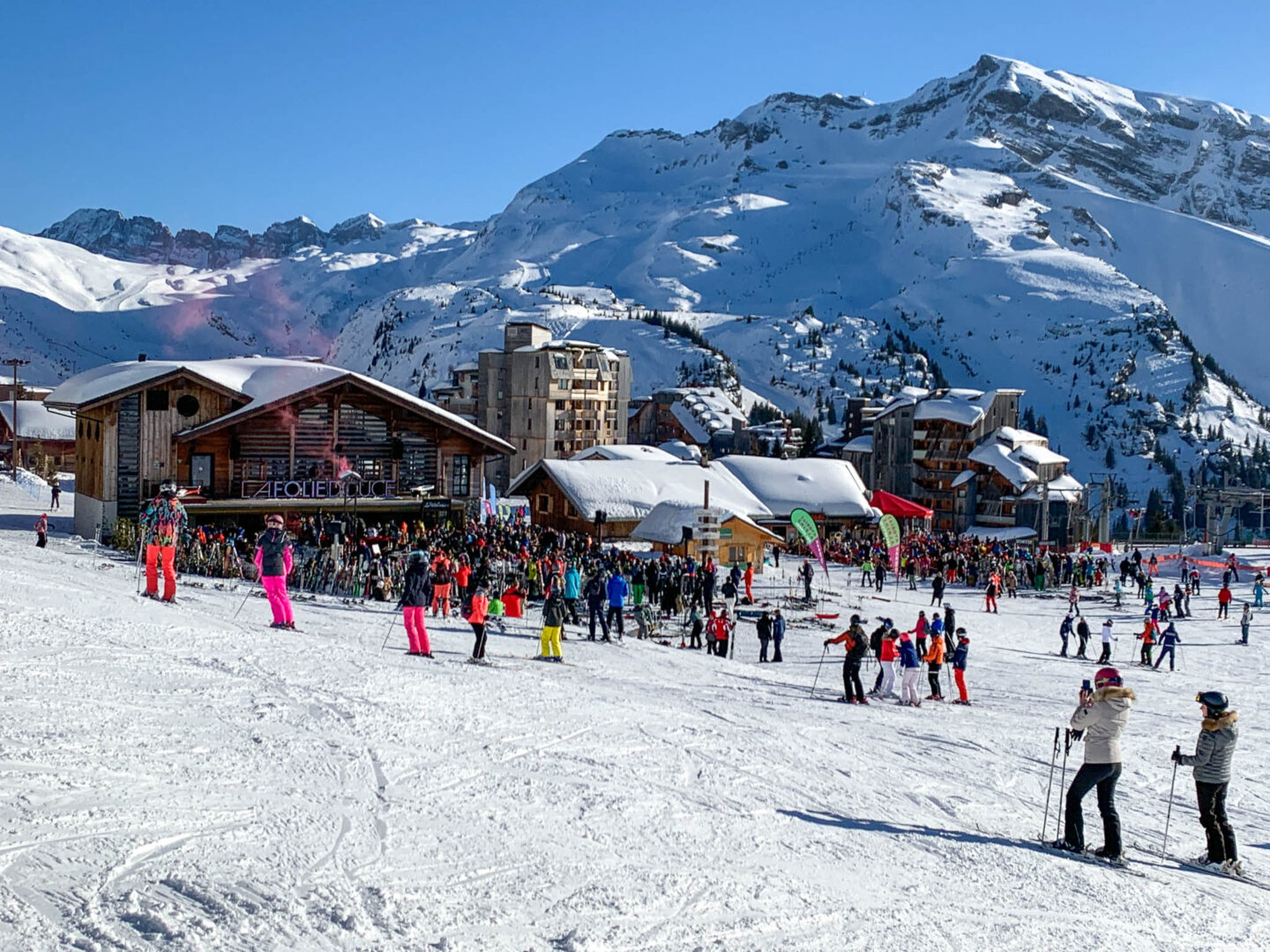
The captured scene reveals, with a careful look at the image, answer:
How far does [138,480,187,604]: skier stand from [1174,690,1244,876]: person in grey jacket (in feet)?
39.9

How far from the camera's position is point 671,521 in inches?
1375

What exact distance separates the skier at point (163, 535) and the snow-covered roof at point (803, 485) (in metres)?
32.8

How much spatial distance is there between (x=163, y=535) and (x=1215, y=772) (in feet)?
41.6

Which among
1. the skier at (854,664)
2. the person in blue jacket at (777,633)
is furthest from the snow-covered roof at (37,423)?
the skier at (854,664)

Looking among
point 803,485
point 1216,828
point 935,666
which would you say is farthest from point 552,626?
point 803,485

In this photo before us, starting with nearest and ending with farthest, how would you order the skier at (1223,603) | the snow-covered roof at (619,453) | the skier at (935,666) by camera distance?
the skier at (935,666)
the skier at (1223,603)
the snow-covered roof at (619,453)

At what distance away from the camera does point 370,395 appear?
32812mm

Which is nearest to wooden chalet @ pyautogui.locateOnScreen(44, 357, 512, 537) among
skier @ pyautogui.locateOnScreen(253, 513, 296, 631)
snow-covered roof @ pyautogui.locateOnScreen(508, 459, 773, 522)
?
snow-covered roof @ pyautogui.locateOnScreen(508, 459, 773, 522)

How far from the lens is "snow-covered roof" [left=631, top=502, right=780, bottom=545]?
34.5m

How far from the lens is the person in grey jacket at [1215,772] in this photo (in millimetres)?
8406

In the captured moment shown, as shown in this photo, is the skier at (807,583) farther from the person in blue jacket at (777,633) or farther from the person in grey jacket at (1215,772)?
the person in grey jacket at (1215,772)

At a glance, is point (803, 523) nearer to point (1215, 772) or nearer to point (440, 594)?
point (440, 594)

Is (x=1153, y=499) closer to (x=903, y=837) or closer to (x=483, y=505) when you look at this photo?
(x=483, y=505)

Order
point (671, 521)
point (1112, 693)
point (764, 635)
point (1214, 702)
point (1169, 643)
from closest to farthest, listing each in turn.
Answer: point (1112, 693) → point (1214, 702) → point (764, 635) → point (1169, 643) → point (671, 521)
